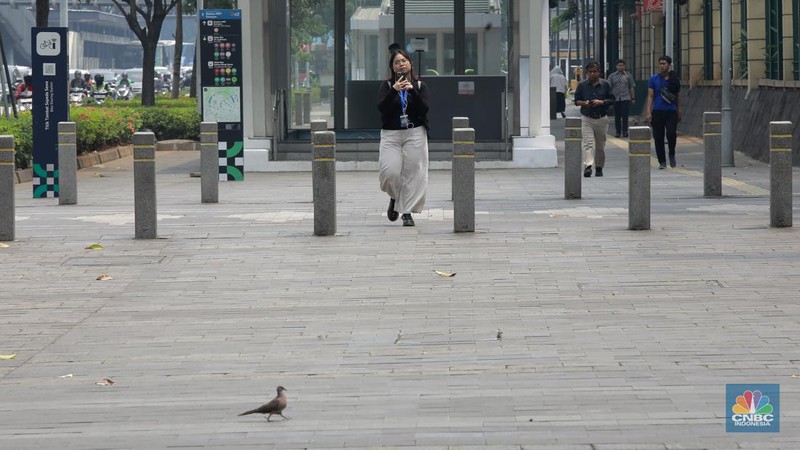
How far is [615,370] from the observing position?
8086mm

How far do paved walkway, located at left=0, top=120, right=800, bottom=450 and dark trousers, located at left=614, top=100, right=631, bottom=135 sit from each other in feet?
69.4

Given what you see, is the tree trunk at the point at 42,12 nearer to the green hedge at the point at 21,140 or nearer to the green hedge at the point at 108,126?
the green hedge at the point at 108,126

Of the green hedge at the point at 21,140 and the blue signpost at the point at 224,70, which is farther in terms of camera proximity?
the green hedge at the point at 21,140

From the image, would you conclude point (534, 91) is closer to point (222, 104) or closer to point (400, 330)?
point (222, 104)

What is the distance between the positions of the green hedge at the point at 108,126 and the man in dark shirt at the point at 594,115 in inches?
349

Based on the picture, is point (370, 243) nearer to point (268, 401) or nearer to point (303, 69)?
point (268, 401)

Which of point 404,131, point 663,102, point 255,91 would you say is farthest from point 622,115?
point 404,131

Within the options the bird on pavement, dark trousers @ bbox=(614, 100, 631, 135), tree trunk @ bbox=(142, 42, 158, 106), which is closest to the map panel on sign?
dark trousers @ bbox=(614, 100, 631, 135)

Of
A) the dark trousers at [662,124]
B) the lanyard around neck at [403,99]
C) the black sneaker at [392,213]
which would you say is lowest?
the black sneaker at [392,213]

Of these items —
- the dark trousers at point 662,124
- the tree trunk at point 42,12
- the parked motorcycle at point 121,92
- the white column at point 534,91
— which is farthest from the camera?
the parked motorcycle at point 121,92

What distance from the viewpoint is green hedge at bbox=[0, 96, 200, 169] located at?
2550 cm

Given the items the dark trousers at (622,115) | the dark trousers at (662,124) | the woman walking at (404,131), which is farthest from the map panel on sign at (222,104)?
the dark trousers at (622,115)

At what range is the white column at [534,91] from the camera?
27359 millimetres

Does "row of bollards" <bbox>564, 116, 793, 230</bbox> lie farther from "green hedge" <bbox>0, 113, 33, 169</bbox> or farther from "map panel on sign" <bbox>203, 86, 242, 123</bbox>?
"green hedge" <bbox>0, 113, 33, 169</bbox>
